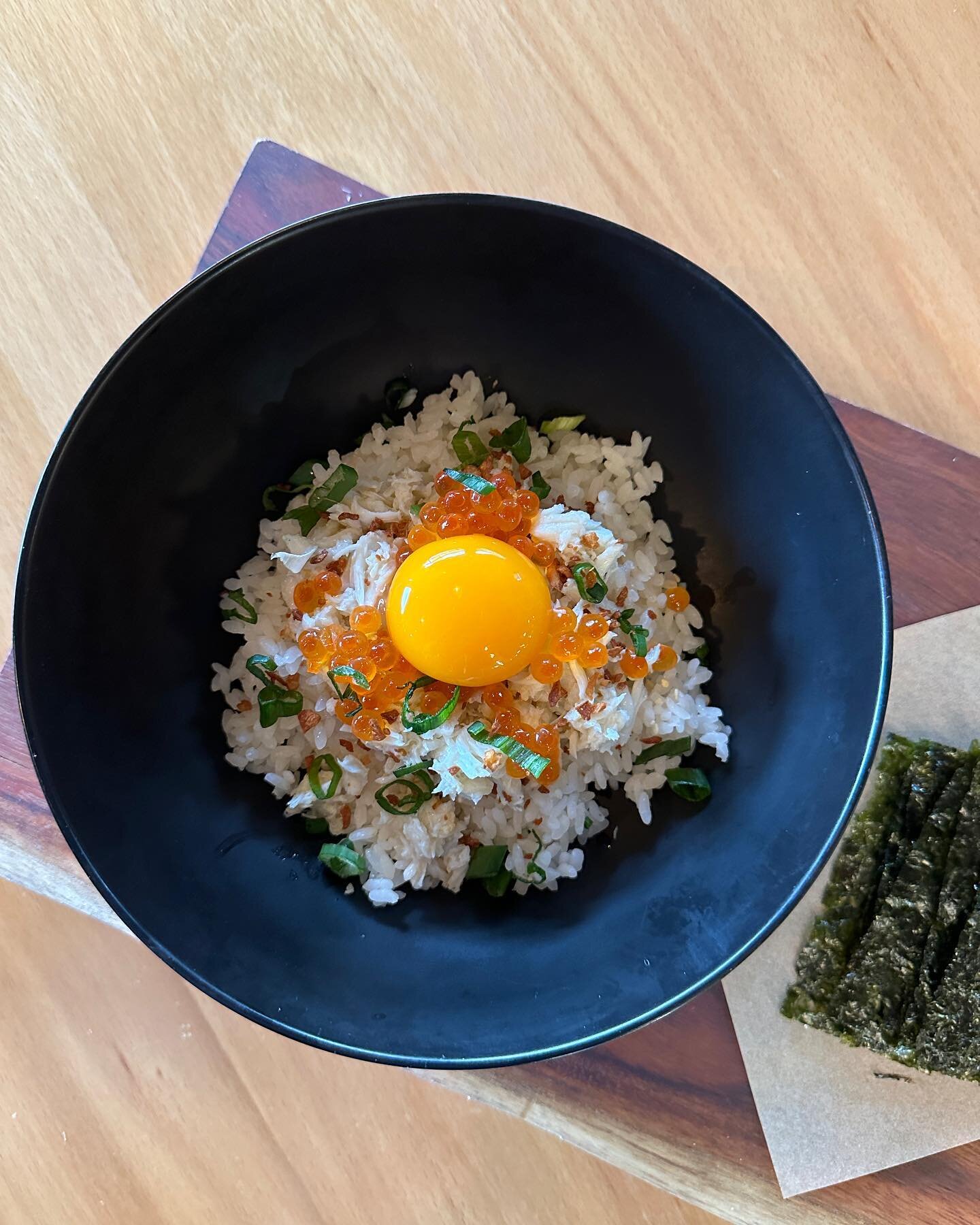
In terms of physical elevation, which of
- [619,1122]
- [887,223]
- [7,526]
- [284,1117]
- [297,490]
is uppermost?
[887,223]

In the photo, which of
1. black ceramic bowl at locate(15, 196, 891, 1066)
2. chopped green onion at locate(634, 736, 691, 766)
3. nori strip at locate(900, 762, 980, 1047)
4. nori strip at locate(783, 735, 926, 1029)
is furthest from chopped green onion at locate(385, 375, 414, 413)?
nori strip at locate(900, 762, 980, 1047)

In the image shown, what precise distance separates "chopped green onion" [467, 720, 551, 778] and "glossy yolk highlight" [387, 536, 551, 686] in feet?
0.30

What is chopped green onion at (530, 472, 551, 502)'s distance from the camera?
1.70 m

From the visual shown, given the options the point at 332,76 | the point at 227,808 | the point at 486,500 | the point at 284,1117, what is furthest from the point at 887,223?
the point at 284,1117

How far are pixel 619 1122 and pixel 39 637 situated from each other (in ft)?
4.58

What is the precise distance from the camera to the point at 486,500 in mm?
1588

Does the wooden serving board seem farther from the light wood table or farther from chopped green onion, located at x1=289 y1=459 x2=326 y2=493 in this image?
chopped green onion, located at x1=289 y1=459 x2=326 y2=493

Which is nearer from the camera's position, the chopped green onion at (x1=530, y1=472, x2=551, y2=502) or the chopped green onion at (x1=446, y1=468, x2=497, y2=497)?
the chopped green onion at (x1=446, y1=468, x2=497, y2=497)

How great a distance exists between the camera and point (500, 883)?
5.43ft

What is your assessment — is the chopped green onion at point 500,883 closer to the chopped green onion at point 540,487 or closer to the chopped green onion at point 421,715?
the chopped green onion at point 421,715

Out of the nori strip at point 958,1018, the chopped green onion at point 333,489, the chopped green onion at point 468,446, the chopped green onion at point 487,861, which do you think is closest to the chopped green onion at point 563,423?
the chopped green onion at point 468,446

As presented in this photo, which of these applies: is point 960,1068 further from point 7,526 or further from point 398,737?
point 7,526

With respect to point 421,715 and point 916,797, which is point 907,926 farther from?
point 421,715

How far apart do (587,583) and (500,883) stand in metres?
0.58
